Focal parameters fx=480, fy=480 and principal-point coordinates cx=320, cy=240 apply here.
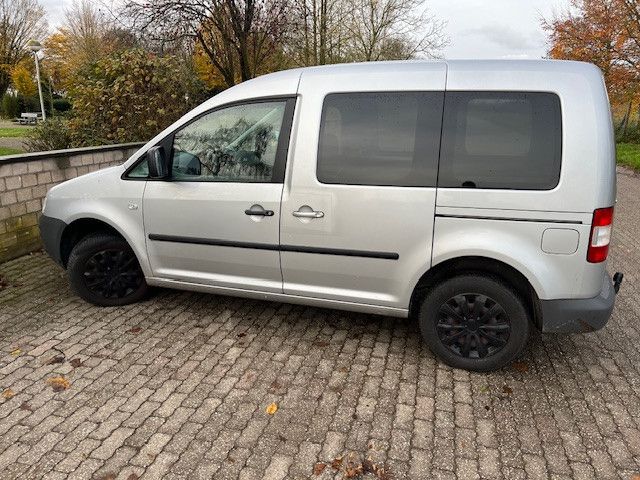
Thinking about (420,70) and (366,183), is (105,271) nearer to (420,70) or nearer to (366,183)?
(366,183)

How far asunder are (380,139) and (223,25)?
11.4 metres

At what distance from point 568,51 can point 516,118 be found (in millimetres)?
22410

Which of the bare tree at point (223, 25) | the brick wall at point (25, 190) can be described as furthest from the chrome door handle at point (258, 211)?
the bare tree at point (223, 25)

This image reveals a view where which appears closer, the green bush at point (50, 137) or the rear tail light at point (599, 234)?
the rear tail light at point (599, 234)

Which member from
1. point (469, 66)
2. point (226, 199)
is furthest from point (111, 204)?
point (469, 66)

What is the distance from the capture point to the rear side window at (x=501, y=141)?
114 inches

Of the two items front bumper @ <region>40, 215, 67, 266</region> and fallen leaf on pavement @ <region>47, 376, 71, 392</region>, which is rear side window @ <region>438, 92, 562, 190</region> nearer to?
fallen leaf on pavement @ <region>47, 376, 71, 392</region>

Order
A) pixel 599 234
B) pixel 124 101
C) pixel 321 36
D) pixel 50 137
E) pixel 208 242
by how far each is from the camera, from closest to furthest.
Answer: pixel 599 234 → pixel 208 242 → pixel 50 137 → pixel 124 101 → pixel 321 36

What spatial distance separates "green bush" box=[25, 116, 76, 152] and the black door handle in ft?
21.9

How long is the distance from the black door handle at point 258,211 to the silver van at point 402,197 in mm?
17

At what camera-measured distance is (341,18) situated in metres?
18.9

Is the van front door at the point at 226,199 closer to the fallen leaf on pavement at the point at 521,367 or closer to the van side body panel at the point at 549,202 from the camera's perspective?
the van side body panel at the point at 549,202

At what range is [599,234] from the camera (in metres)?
2.86

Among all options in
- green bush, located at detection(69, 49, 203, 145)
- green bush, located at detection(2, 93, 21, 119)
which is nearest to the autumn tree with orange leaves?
green bush, located at detection(69, 49, 203, 145)
